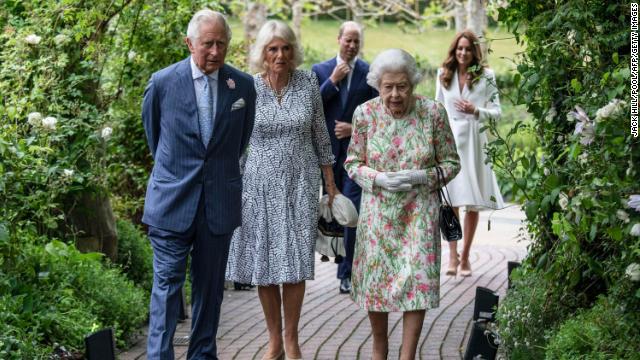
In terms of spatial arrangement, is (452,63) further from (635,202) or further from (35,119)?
(635,202)

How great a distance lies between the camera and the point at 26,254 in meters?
6.77

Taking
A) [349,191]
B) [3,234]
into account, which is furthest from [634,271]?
[349,191]

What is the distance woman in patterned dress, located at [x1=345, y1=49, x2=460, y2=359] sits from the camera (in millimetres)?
6316

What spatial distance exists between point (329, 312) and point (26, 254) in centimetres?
271

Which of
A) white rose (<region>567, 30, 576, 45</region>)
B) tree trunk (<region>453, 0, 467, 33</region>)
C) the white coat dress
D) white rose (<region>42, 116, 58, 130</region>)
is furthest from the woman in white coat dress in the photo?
tree trunk (<region>453, 0, 467, 33</region>)

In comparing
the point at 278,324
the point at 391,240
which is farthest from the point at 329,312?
the point at 391,240

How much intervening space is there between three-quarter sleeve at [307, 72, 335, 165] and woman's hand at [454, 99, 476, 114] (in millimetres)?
3474

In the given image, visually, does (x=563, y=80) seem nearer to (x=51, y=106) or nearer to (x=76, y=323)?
(x=76, y=323)

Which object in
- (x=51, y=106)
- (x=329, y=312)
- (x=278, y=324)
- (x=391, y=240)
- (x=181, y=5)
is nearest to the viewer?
(x=391, y=240)

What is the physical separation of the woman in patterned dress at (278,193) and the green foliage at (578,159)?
125 centimetres

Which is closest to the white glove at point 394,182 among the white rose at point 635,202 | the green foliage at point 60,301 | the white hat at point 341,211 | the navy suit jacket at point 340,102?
the white hat at point 341,211

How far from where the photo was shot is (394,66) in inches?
248

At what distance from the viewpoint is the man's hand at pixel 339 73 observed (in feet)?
29.7

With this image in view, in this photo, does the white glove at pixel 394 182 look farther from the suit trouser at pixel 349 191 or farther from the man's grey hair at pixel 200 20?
the suit trouser at pixel 349 191
